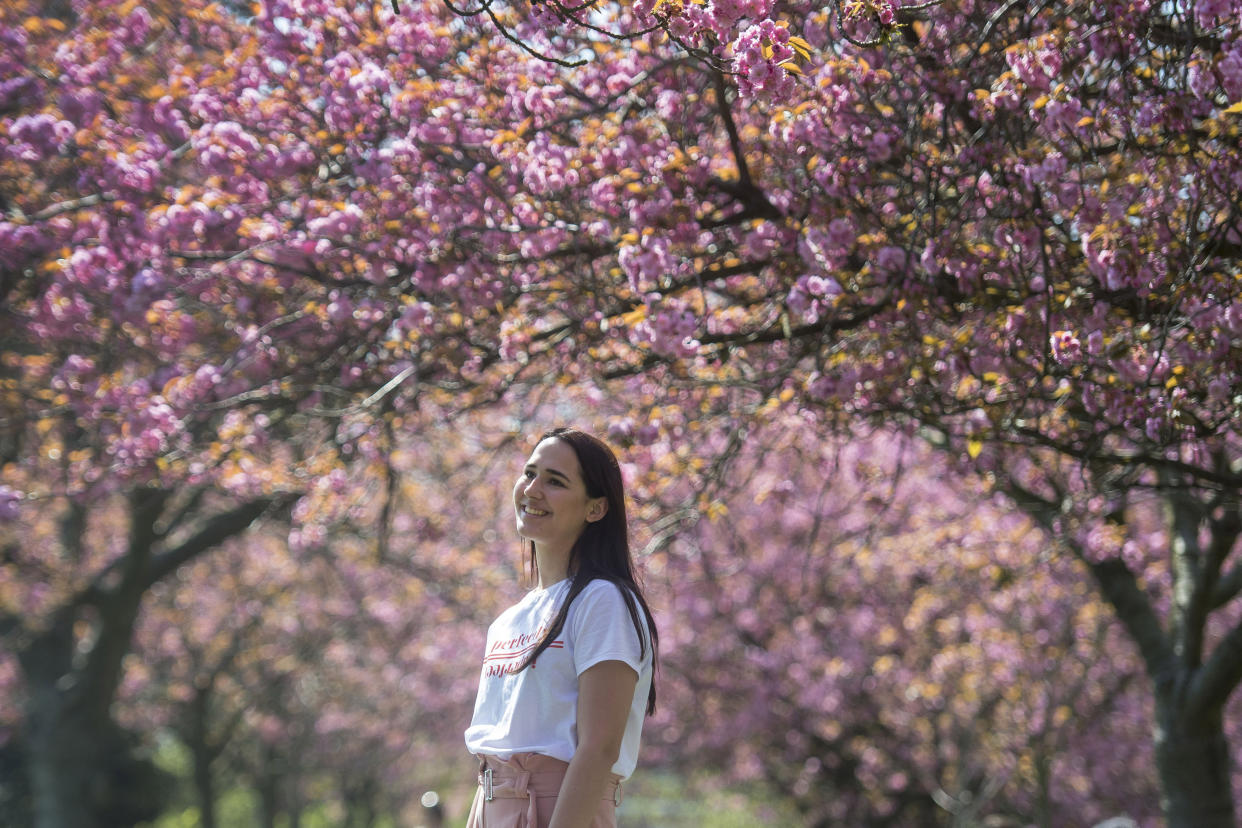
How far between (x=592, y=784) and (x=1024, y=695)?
8154 millimetres

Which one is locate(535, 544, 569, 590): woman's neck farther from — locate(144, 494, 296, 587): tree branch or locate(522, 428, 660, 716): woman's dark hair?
locate(144, 494, 296, 587): tree branch

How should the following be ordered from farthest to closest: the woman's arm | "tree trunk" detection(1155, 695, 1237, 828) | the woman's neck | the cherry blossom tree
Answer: "tree trunk" detection(1155, 695, 1237, 828)
the cherry blossom tree
the woman's neck
the woman's arm

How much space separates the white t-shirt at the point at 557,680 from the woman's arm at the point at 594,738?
0.03 meters

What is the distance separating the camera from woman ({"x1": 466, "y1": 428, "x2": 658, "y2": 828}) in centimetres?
263

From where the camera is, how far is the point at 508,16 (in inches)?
224

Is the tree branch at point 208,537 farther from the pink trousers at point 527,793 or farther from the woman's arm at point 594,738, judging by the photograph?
the woman's arm at point 594,738

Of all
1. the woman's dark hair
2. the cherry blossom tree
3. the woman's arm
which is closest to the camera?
the woman's arm

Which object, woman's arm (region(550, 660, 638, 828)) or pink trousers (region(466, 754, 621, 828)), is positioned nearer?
woman's arm (region(550, 660, 638, 828))

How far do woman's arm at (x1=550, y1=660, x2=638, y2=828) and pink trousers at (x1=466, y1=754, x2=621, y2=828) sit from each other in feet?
0.24

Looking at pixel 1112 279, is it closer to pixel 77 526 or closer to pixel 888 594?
pixel 888 594

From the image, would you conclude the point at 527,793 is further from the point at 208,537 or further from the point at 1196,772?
the point at 208,537

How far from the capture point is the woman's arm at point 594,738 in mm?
2582

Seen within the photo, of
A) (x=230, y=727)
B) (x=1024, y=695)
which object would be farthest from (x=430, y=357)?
(x=230, y=727)

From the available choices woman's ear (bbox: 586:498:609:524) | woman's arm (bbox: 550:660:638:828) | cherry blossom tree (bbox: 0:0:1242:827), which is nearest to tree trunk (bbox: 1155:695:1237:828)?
cherry blossom tree (bbox: 0:0:1242:827)
